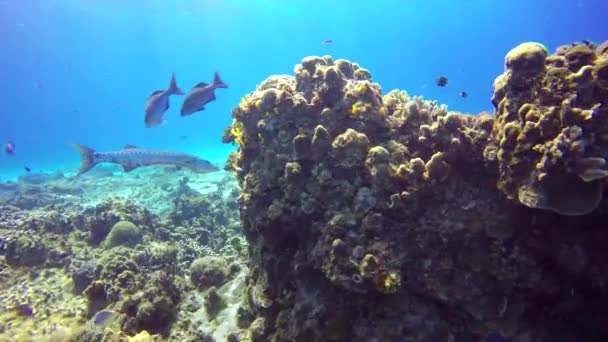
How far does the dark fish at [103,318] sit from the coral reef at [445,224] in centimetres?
232

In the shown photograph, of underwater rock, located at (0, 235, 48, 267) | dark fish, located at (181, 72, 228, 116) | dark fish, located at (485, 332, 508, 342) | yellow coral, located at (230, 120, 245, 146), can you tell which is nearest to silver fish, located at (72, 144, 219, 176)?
dark fish, located at (181, 72, 228, 116)

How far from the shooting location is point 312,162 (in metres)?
4.30

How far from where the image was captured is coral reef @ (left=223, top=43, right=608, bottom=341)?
125 inches

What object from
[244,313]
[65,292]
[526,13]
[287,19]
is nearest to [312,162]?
[244,313]

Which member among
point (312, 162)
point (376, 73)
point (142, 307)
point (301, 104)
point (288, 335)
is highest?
point (376, 73)

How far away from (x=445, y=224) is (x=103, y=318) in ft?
16.7

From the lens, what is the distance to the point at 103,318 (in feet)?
16.7

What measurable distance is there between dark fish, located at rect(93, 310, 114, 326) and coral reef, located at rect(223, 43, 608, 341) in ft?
7.62

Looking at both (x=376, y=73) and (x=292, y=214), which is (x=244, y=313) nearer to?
(x=292, y=214)

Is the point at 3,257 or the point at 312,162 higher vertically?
the point at 312,162

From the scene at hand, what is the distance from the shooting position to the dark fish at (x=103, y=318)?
16.5ft

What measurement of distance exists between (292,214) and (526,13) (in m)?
109

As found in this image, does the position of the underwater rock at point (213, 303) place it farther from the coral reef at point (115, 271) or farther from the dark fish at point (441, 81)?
the dark fish at point (441, 81)

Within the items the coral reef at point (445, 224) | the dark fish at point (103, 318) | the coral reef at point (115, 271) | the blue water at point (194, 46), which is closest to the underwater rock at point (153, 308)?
the coral reef at point (115, 271)
